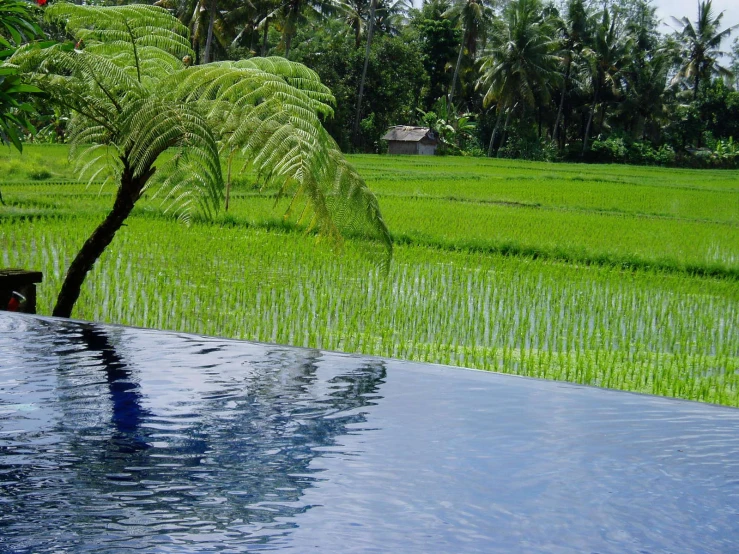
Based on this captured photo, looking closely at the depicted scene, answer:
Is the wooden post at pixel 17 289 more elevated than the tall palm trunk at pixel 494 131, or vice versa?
the tall palm trunk at pixel 494 131

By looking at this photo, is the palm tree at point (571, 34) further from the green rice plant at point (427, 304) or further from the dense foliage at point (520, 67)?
the green rice plant at point (427, 304)

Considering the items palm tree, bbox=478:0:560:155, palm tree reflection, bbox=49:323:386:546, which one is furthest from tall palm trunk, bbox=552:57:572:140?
palm tree reflection, bbox=49:323:386:546

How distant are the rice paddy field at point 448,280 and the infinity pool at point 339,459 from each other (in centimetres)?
190

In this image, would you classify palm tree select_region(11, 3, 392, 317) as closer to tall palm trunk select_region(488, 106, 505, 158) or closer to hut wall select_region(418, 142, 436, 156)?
hut wall select_region(418, 142, 436, 156)

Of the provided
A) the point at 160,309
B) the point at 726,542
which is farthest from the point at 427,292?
the point at 726,542

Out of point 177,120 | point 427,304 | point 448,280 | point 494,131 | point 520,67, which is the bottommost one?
point 427,304

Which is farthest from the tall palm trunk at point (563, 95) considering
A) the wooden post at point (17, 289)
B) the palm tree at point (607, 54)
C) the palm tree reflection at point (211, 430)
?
the palm tree reflection at point (211, 430)

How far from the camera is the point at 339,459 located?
1.44 metres

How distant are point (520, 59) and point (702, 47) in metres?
4.76

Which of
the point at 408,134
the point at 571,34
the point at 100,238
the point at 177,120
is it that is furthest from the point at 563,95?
the point at 177,120

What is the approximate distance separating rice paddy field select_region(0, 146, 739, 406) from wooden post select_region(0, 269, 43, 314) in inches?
47.5

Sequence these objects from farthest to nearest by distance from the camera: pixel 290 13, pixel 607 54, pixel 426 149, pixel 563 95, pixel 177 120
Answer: pixel 563 95 → pixel 607 54 → pixel 426 149 → pixel 290 13 → pixel 177 120

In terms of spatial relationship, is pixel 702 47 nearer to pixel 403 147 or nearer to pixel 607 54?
pixel 607 54

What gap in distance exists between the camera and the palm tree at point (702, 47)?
19.2 m
